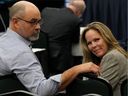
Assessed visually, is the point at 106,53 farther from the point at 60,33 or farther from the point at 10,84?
the point at 60,33

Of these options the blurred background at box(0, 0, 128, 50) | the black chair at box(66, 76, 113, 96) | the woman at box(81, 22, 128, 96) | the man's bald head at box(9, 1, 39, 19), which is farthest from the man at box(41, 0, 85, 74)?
the black chair at box(66, 76, 113, 96)

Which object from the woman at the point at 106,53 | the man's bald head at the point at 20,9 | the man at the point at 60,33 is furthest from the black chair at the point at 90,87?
the man at the point at 60,33

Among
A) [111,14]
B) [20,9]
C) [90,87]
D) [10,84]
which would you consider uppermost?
[20,9]

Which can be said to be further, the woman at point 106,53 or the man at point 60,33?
the man at point 60,33

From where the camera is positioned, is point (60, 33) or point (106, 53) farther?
point (60, 33)

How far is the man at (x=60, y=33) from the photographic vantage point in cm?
527

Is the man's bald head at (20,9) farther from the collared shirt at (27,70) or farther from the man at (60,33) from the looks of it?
the man at (60,33)

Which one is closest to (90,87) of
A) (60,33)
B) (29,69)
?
(29,69)

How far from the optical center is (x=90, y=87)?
8.81 ft

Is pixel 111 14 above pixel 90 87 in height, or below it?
below

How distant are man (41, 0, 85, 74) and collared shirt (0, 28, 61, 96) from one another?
2605mm

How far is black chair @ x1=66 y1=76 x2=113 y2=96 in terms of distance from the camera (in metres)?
2.66

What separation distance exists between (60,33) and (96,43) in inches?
87.4

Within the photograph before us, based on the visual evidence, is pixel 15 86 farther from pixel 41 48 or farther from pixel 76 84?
pixel 41 48
